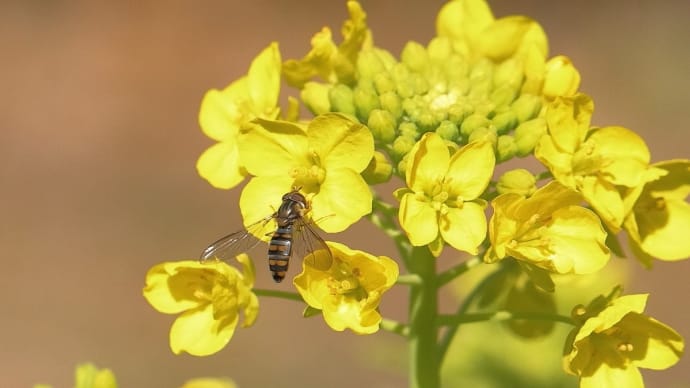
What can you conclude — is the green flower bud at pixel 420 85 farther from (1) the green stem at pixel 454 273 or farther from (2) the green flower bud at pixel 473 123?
(1) the green stem at pixel 454 273

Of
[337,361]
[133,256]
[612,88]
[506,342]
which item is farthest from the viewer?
[612,88]

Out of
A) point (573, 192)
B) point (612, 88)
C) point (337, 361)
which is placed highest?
point (573, 192)

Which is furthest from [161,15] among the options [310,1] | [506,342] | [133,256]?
[506,342]

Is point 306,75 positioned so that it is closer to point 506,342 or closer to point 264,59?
point 264,59

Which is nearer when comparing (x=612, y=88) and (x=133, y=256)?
(x=133, y=256)

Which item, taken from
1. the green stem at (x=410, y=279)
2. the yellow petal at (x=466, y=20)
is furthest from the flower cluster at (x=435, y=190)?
the yellow petal at (x=466, y=20)

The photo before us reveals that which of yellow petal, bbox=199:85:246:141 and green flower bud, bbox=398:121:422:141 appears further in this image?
yellow petal, bbox=199:85:246:141

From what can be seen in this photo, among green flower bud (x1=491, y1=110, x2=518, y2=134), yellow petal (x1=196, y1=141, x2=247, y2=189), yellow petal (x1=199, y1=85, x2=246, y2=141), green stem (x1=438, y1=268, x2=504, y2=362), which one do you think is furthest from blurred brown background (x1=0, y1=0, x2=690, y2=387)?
green flower bud (x1=491, y1=110, x2=518, y2=134)

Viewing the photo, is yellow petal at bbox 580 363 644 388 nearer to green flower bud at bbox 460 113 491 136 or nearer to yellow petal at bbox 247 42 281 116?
green flower bud at bbox 460 113 491 136
